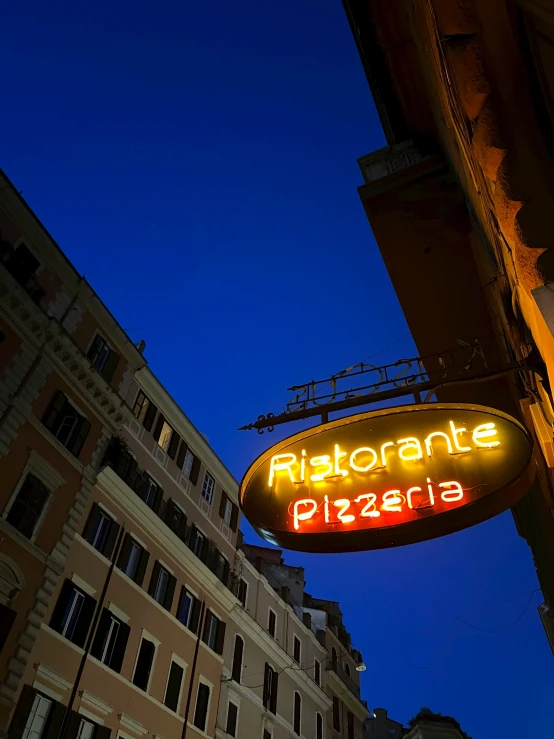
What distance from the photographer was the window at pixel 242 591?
24245 millimetres

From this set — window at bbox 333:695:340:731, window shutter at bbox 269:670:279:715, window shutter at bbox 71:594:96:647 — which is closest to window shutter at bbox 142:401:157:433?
window shutter at bbox 71:594:96:647

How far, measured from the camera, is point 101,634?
628 inches

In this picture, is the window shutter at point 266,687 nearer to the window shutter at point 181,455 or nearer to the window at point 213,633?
the window at point 213,633

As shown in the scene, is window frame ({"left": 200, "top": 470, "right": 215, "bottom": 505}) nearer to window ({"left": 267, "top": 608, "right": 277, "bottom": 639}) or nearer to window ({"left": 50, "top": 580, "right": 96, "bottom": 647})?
window ({"left": 267, "top": 608, "right": 277, "bottom": 639})

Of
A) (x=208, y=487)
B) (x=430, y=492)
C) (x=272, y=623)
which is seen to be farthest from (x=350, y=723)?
(x=430, y=492)

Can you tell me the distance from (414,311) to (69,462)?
39.6 feet

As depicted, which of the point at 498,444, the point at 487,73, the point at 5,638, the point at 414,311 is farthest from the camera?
the point at 5,638

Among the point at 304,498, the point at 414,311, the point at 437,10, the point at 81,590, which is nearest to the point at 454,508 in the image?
the point at 304,498

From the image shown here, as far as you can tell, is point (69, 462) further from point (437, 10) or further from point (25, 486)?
point (437, 10)

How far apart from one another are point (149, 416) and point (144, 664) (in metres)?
8.40

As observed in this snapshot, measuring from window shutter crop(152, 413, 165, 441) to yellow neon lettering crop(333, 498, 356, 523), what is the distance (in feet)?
55.9

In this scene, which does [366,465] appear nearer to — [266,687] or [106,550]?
[106,550]

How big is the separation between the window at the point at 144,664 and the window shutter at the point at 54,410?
729cm

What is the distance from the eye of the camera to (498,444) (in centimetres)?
495
